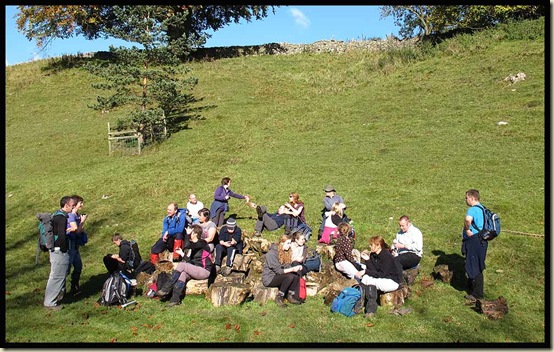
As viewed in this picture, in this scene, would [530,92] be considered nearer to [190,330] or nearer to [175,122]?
[175,122]

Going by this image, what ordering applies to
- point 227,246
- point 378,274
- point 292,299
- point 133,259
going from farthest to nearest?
point 227,246 → point 133,259 → point 292,299 → point 378,274

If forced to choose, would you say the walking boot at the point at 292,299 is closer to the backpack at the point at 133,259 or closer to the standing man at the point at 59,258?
the backpack at the point at 133,259

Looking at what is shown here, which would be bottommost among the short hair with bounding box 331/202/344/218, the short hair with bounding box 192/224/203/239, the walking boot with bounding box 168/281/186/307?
the walking boot with bounding box 168/281/186/307

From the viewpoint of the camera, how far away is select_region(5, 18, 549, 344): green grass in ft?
31.7

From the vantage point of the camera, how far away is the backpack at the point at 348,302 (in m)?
9.92

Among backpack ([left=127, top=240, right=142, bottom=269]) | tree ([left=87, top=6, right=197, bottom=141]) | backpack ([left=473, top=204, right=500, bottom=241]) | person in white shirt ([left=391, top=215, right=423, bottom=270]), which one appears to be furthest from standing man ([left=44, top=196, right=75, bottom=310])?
tree ([left=87, top=6, right=197, bottom=141])

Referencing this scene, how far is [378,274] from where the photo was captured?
34.1 ft

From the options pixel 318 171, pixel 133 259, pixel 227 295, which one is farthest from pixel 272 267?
pixel 318 171

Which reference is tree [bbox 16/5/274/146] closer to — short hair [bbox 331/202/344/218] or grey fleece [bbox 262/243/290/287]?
short hair [bbox 331/202/344/218]

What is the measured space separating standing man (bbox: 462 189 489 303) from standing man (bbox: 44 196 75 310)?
8474 millimetres

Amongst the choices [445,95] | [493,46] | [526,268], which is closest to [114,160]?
[445,95]

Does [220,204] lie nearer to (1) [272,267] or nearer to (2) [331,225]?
(2) [331,225]

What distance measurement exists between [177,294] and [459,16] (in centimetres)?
5636

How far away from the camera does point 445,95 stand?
104 feet
